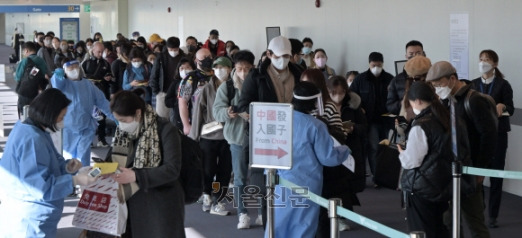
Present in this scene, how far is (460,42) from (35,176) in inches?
299

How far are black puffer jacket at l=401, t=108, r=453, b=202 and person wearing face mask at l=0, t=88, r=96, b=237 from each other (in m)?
2.33

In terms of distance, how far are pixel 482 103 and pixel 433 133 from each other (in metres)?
0.79

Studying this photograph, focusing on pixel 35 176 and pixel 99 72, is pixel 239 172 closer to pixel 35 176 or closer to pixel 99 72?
pixel 35 176

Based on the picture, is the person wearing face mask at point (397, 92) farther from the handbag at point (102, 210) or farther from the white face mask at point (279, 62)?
the handbag at point (102, 210)

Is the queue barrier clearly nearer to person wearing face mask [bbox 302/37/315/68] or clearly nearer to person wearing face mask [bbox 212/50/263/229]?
person wearing face mask [bbox 212/50/263/229]

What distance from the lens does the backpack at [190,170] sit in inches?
225

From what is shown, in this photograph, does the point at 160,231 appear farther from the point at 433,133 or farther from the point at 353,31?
the point at 353,31

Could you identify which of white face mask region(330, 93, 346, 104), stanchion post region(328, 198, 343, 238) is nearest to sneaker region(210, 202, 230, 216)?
white face mask region(330, 93, 346, 104)

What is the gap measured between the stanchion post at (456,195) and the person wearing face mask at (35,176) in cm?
255

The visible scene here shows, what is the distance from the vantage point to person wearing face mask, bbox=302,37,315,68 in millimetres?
14961

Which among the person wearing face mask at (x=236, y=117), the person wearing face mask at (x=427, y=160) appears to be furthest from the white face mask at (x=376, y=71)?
the person wearing face mask at (x=427, y=160)

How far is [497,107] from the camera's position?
9.12m

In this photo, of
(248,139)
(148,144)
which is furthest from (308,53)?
(148,144)

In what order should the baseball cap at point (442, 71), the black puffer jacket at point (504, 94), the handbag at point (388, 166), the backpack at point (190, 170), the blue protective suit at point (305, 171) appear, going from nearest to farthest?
the backpack at point (190, 170) → the blue protective suit at point (305, 171) → the baseball cap at point (442, 71) → the handbag at point (388, 166) → the black puffer jacket at point (504, 94)
